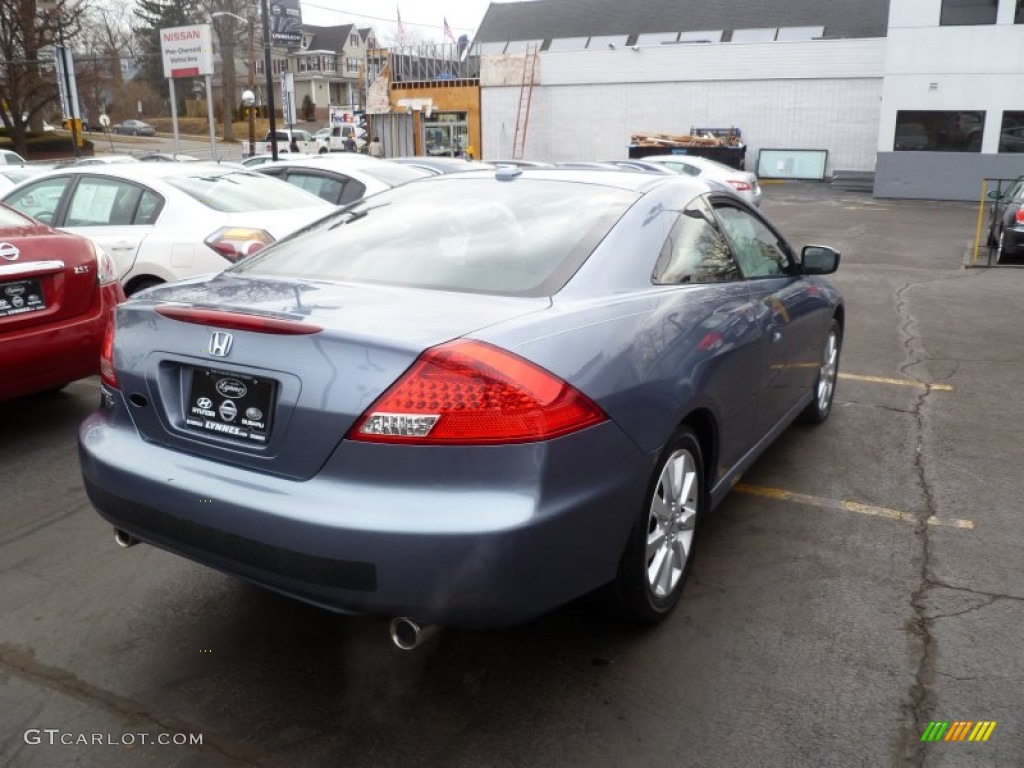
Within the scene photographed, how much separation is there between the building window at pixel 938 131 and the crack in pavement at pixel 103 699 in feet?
87.7

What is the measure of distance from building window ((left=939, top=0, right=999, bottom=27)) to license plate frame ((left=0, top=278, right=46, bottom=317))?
25.2 metres

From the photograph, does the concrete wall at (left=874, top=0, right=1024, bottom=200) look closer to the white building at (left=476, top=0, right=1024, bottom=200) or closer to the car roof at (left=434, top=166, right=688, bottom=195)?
the white building at (left=476, top=0, right=1024, bottom=200)

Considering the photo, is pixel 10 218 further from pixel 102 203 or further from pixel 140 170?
pixel 140 170

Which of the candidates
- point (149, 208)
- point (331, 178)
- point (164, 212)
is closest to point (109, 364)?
point (164, 212)

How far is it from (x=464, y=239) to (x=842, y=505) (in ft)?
Result: 7.53

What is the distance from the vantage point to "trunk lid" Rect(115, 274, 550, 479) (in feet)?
8.20

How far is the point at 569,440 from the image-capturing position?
2531mm

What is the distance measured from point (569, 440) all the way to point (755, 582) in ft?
4.92

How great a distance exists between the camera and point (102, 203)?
23.4 ft

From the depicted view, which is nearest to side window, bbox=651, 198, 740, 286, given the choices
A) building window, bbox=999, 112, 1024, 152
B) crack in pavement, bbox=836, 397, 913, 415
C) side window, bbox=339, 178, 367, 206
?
crack in pavement, bbox=836, 397, 913, 415

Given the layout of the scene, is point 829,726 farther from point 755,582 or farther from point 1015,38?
point 1015,38

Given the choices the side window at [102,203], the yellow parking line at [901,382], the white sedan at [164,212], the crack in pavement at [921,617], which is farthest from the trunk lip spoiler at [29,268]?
the yellow parking line at [901,382]

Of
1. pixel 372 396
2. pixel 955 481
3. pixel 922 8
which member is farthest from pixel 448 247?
pixel 922 8

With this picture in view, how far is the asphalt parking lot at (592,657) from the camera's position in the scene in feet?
8.68
